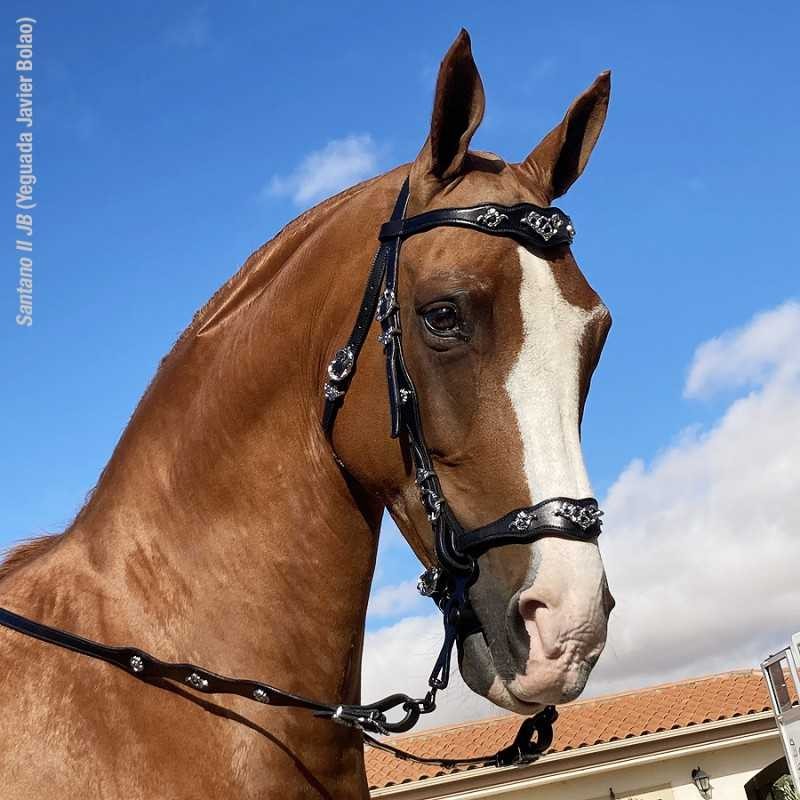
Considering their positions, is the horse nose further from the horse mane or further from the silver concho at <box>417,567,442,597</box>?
the horse mane

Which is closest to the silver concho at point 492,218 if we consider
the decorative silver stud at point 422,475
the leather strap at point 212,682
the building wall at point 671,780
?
the decorative silver stud at point 422,475

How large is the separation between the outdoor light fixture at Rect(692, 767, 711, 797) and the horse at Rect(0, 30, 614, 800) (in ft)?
55.1

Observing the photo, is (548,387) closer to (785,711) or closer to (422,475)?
(422,475)

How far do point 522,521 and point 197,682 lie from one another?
889 mm

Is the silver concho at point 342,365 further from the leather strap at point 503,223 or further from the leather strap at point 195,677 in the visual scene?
the leather strap at point 195,677

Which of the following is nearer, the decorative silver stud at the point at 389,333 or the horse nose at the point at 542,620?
the horse nose at the point at 542,620

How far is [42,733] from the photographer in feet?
7.30

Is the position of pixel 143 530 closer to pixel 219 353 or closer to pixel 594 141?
pixel 219 353

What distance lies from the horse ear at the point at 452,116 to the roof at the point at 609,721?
612 inches

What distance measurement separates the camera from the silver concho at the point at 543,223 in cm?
253

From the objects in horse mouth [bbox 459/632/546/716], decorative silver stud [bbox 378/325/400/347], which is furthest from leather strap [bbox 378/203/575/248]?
horse mouth [bbox 459/632/546/716]

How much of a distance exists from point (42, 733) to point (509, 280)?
1.59m

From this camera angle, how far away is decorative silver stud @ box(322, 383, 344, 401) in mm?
2555

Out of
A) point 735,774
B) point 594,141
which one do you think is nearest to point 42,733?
point 594,141
